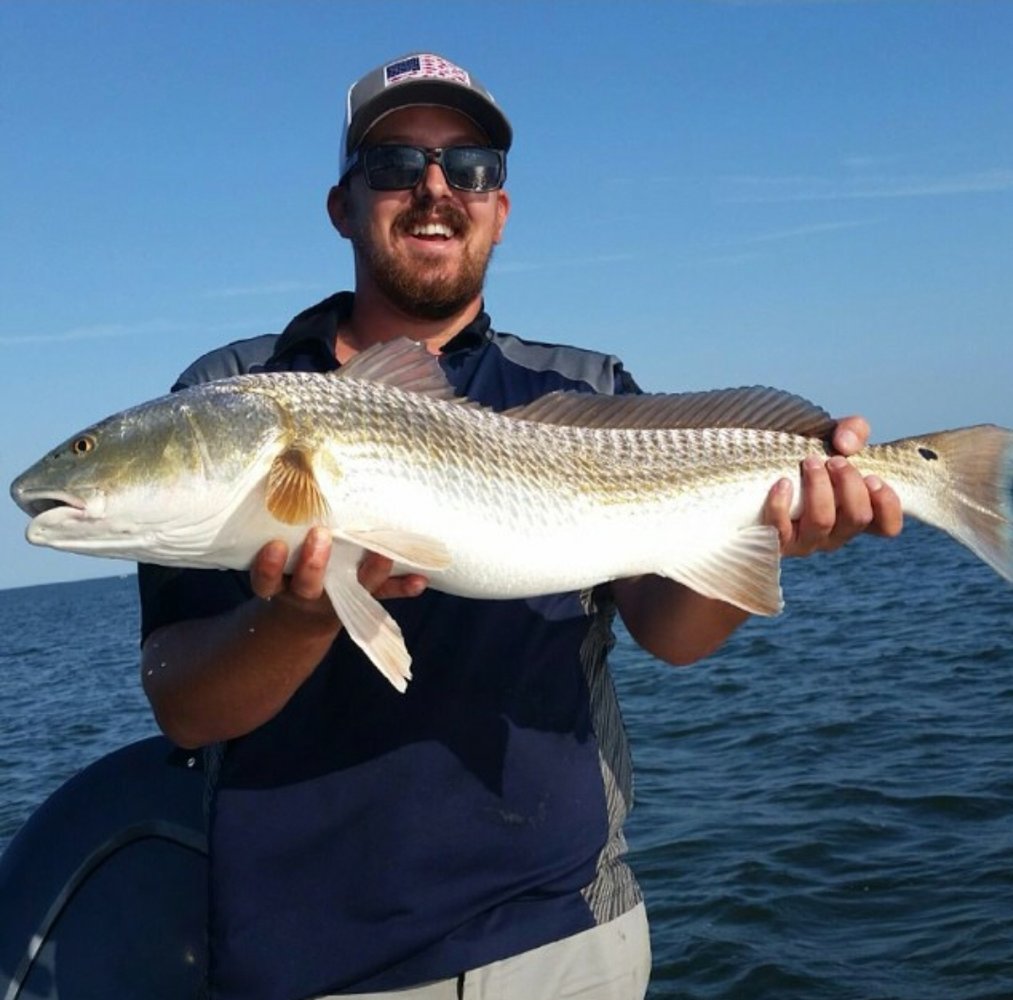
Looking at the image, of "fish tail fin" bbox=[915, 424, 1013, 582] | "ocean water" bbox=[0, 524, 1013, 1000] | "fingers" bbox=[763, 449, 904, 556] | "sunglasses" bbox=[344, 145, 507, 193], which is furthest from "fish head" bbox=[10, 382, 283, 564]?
"ocean water" bbox=[0, 524, 1013, 1000]

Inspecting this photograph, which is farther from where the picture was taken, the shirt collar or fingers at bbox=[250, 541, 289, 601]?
the shirt collar

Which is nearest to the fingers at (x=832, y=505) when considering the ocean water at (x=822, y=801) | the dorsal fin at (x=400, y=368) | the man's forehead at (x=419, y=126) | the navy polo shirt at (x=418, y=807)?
the navy polo shirt at (x=418, y=807)

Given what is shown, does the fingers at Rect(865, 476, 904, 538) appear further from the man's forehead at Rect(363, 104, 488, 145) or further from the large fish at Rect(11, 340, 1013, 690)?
the man's forehead at Rect(363, 104, 488, 145)

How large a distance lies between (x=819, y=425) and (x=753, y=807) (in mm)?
6818

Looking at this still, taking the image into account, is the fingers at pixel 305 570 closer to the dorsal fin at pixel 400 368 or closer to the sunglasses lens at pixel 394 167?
the dorsal fin at pixel 400 368

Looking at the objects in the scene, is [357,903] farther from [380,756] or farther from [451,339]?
[451,339]

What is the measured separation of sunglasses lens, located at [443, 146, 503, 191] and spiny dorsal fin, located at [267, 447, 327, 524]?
150 cm

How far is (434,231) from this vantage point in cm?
420

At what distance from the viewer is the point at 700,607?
3.90 metres

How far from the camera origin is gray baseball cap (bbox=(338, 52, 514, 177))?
4.18m

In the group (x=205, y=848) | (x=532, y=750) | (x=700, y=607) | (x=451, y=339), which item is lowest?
(x=205, y=848)

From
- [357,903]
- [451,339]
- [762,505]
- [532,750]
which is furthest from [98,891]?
[762,505]

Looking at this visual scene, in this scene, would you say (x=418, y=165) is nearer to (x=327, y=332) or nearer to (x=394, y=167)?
(x=394, y=167)

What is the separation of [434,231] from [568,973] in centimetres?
263
